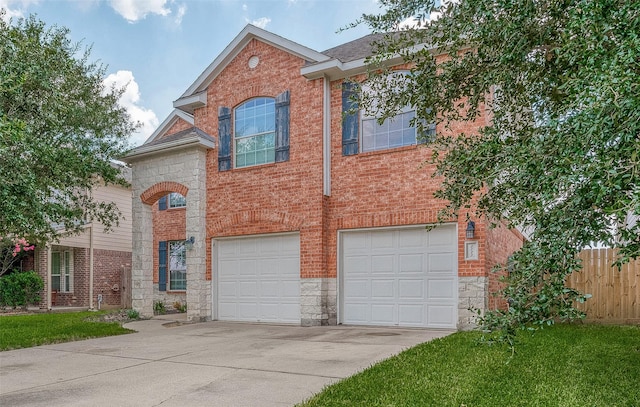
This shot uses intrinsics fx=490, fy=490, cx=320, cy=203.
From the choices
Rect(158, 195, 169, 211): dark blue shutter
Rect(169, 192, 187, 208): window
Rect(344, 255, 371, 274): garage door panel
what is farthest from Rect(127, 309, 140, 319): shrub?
Rect(344, 255, 371, 274): garage door panel

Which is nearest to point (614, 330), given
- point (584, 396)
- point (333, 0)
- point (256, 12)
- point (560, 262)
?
point (584, 396)

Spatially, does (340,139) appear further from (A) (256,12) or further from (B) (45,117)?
(B) (45,117)

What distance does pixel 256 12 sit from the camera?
12625 millimetres

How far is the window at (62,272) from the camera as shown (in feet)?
61.6

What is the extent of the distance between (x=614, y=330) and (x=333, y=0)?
8.45m

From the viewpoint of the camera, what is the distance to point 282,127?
37.6 feet

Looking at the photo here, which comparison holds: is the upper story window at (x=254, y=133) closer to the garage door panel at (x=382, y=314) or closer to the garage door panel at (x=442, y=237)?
the garage door panel at (x=442, y=237)

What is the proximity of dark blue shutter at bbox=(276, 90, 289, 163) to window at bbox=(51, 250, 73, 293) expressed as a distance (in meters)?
11.7

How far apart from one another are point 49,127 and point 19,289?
1054cm

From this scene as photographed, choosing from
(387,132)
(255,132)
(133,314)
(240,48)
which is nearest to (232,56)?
(240,48)

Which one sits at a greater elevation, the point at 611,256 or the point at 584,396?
the point at 611,256

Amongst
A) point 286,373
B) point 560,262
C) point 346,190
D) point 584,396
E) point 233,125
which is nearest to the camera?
point 560,262

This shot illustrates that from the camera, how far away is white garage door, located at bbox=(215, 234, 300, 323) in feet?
37.2

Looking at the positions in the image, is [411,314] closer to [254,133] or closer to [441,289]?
[441,289]
